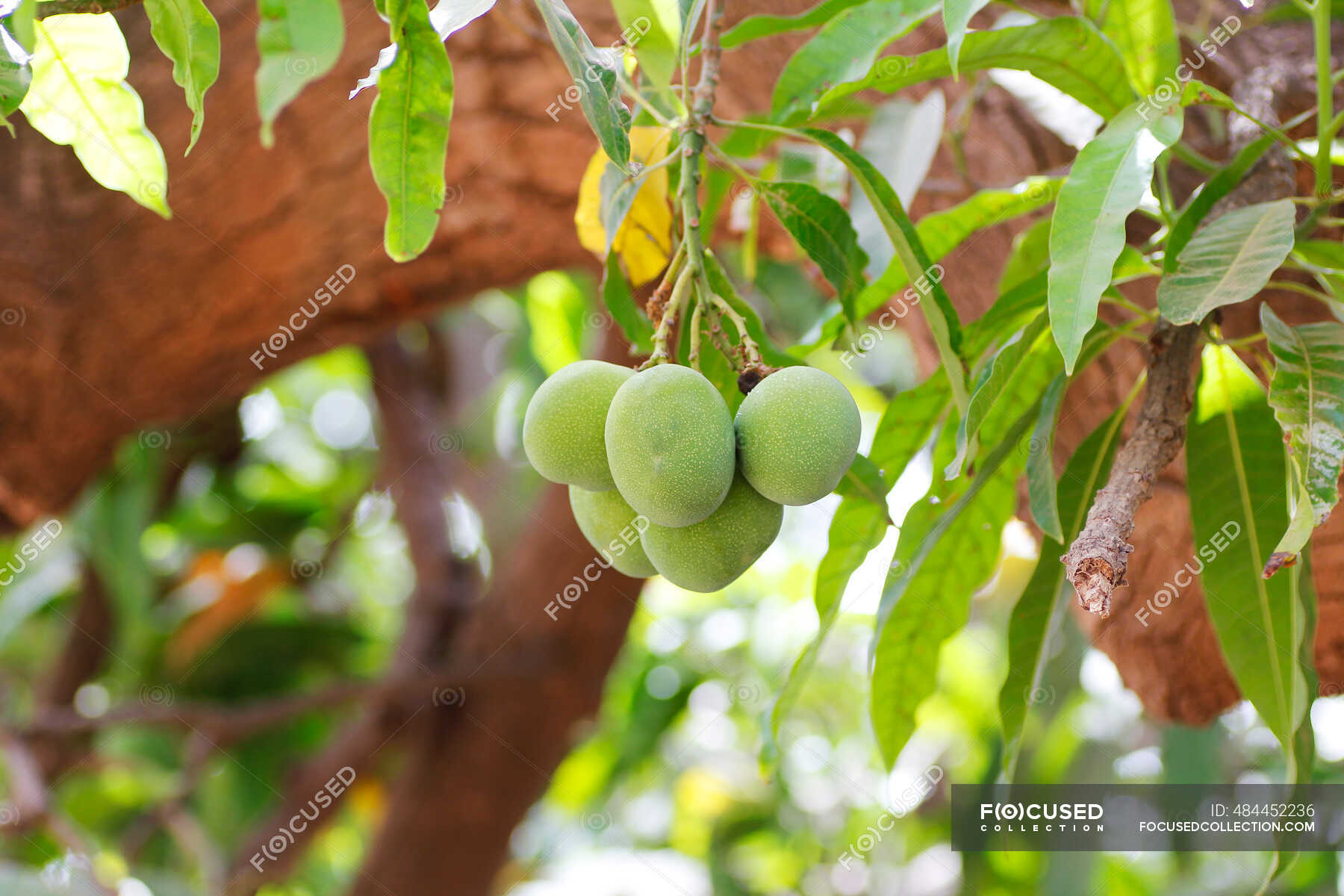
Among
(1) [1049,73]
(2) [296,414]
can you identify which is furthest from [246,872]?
(1) [1049,73]

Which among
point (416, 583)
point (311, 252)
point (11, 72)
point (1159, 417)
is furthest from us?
point (416, 583)

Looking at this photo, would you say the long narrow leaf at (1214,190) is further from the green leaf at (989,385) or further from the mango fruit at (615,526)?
the mango fruit at (615,526)

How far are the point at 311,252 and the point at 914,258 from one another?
1389mm

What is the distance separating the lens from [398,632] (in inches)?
127

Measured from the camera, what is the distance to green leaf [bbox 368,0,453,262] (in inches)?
31.2

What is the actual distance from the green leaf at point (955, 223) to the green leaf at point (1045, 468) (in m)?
0.22

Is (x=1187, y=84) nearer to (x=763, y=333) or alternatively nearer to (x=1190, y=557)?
(x=763, y=333)

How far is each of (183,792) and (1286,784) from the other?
2655 millimetres

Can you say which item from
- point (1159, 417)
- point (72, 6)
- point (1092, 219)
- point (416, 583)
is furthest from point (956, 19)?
point (416, 583)

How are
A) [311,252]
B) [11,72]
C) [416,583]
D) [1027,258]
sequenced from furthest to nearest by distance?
1. [416,583]
2. [311,252]
3. [1027,258]
4. [11,72]

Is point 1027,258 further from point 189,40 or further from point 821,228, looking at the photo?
point 189,40

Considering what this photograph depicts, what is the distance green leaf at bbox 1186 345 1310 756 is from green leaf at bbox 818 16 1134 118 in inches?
11.8

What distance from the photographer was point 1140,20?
1.07 metres

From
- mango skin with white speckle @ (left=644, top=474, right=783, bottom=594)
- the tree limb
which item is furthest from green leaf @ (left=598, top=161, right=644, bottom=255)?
the tree limb
